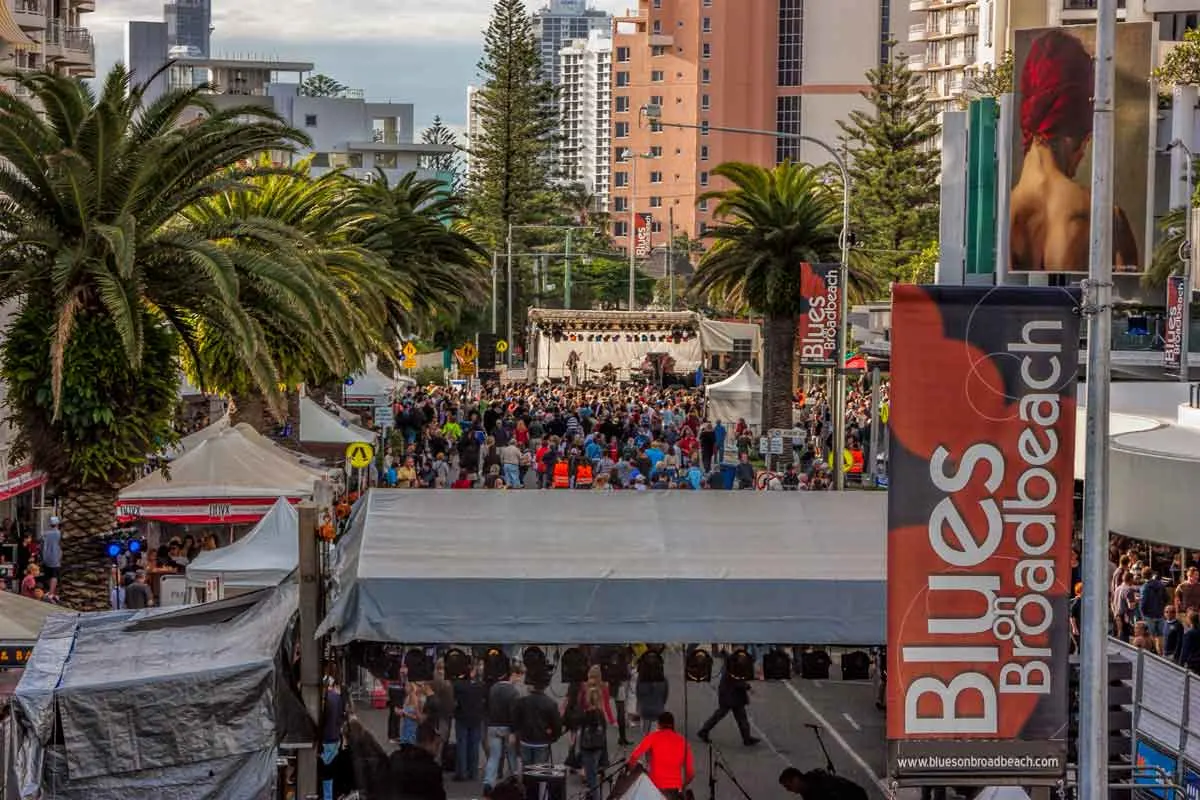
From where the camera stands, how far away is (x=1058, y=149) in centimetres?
2378

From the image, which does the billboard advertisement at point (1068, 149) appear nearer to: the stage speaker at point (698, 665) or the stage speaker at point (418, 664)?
the stage speaker at point (698, 665)

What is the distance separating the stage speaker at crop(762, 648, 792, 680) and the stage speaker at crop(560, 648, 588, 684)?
145 centimetres

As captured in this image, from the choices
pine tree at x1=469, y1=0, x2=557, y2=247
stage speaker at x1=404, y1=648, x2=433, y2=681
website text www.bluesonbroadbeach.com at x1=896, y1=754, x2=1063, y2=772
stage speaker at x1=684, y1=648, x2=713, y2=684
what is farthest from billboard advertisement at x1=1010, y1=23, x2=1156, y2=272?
pine tree at x1=469, y1=0, x2=557, y2=247

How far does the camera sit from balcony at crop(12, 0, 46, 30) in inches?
2217

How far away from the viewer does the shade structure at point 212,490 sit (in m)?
25.3

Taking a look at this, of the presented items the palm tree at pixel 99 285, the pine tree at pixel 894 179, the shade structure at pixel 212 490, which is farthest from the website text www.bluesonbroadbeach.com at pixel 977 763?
the pine tree at pixel 894 179

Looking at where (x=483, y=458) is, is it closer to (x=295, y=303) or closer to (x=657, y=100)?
(x=295, y=303)

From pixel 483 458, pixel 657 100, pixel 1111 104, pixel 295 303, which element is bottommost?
pixel 483 458

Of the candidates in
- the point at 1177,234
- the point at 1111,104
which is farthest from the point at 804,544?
the point at 1177,234

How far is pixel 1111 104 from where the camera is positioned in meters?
10.8

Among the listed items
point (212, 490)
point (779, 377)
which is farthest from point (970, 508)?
point (779, 377)

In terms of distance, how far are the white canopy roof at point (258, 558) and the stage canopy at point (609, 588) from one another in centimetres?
561

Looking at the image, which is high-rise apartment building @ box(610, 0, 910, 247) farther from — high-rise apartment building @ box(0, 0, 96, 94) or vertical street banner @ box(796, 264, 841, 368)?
vertical street banner @ box(796, 264, 841, 368)

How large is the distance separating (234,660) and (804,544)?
4712mm
